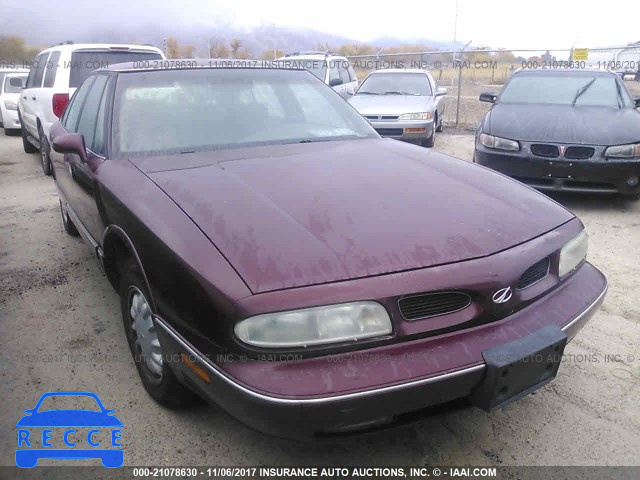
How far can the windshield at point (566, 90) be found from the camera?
611cm

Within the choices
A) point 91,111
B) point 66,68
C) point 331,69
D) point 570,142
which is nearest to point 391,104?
point 331,69

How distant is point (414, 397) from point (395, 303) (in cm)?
31

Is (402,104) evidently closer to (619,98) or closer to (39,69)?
(619,98)

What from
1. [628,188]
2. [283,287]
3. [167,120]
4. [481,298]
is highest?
[167,120]

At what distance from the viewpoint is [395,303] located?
5.53ft

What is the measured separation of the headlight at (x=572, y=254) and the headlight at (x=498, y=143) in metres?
3.22

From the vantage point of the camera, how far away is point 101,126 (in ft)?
9.58

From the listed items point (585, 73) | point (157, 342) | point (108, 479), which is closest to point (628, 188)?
point (585, 73)

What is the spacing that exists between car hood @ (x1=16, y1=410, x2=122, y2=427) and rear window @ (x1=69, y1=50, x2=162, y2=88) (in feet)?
17.7

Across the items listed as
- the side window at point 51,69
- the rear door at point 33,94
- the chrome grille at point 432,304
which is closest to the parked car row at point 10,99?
the rear door at point 33,94

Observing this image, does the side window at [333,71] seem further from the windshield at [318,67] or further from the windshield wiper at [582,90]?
the windshield wiper at [582,90]

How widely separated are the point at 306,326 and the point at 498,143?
447 centimetres

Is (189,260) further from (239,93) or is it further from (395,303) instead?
(239,93)

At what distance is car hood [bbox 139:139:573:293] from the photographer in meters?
1.74
